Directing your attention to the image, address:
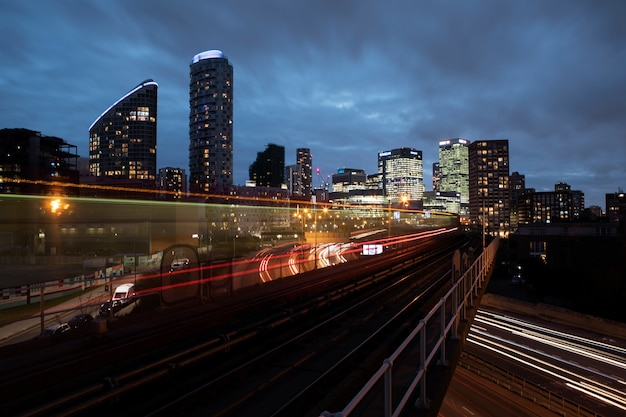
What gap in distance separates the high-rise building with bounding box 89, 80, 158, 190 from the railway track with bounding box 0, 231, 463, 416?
152 m

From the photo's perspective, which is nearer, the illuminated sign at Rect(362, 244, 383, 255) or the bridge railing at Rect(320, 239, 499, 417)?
the bridge railing at Rect(320, 239, 499, 417)

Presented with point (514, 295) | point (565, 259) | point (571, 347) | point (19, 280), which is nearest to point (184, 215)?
point (19, 280)

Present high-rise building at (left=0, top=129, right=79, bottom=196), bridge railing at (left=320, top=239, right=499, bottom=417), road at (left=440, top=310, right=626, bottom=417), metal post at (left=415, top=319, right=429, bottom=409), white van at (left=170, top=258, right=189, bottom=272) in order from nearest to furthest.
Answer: bridge railing at (left=320, top=239, right=499, bottom=417) < metal post at (left=415, top=319, right=429, bottom=409) < white van at (left=170, top=258, right=189, bottom=272) < road at (left=440, top=310, right=626, bottom=417) < high-rise building at (left=0, top=129, right=79, bottom=196)

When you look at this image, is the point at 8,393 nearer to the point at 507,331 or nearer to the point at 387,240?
the point at 507,331

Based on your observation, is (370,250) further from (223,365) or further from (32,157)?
(32,157)

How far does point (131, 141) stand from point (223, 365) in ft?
535

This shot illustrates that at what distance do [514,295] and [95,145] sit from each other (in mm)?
170677

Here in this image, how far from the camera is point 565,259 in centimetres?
5006

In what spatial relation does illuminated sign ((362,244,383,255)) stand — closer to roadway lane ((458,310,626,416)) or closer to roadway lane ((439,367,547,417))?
roadway lane ((458,310,626,416))

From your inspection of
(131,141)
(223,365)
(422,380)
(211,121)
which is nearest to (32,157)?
(223,365)

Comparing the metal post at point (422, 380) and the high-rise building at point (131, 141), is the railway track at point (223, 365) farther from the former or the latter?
the high-rise building at point (131, 141)

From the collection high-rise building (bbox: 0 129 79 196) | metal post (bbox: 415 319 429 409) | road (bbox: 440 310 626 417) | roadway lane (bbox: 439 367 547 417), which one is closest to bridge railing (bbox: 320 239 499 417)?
metal post (bbox: 415 319 429 409)

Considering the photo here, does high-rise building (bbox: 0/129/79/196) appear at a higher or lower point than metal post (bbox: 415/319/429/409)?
higher

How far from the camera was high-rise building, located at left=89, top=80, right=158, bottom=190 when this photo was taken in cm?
15200
